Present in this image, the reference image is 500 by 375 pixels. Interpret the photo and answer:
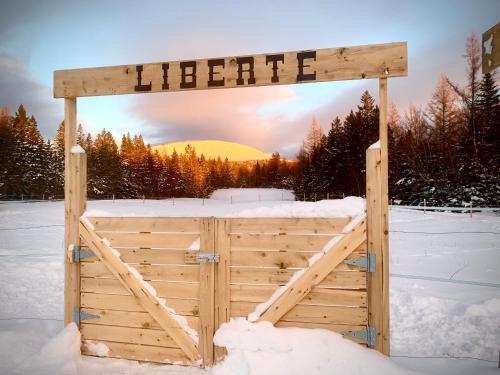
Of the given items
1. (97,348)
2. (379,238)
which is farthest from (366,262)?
(97,348)

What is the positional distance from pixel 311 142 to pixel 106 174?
27204 millimetres

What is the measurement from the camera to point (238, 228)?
417 cm

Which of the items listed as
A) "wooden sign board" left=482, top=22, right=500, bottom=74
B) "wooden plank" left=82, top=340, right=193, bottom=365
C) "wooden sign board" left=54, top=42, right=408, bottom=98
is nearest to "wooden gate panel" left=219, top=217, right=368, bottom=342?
"wooden plank" left=82, top=340, right=193, bottom=365

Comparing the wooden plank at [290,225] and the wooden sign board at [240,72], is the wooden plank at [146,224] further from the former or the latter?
the wooden sign board at [240,72]

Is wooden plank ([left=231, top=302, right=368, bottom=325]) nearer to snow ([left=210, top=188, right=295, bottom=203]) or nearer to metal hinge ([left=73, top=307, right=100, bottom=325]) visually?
metal hinge ([left=73, top=307, right=100, bottom=325])

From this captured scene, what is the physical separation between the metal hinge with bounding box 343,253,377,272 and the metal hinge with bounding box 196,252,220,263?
1.57 meters

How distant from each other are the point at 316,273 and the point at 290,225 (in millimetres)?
645

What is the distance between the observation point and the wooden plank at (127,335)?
14.2 ft

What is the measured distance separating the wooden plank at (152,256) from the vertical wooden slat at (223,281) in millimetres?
512

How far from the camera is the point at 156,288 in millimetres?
4375

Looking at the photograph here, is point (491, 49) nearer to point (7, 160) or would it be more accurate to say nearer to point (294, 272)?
point (294, 272)

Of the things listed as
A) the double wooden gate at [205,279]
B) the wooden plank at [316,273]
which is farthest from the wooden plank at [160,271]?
the wooden plank at [316,273]

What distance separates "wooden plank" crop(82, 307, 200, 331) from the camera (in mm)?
A: 4287

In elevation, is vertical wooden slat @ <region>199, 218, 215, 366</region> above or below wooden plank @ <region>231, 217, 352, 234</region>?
below
